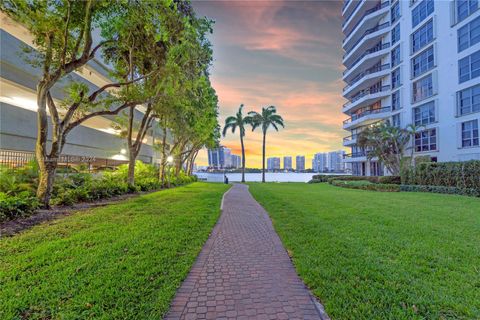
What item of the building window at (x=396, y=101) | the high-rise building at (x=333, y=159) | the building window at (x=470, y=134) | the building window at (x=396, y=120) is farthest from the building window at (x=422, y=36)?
the high-rise building at (x=333, y=159)

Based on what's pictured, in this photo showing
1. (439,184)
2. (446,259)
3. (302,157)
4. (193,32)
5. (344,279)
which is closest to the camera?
(344,279)

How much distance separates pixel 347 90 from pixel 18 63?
41450 mm

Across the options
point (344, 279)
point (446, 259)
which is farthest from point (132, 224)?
point (446, 259)

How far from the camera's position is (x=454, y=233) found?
6.07m

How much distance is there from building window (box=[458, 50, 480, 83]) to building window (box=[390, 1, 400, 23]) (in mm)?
12691

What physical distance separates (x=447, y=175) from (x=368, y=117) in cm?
1928

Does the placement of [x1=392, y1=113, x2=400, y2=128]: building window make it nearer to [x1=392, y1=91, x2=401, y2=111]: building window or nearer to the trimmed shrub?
[x1=392, y1=91, x2=401, y2=111]: building window

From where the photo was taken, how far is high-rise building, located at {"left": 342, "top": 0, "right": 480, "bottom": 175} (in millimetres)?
21375

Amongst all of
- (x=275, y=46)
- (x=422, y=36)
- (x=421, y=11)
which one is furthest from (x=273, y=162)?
(x=275, y=46)

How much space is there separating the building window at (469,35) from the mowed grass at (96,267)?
2901cm

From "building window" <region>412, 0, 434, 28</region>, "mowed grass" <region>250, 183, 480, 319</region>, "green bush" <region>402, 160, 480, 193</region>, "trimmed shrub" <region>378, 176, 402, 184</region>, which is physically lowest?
"mowed grass" <region>250, 183, 480, 319</region>

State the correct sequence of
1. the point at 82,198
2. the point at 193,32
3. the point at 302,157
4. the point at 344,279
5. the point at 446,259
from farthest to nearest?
1. the point at 302,157
2. the point at 82,198
3. the point at 193,32
4. the point at 446,259
5. the point at 344,279

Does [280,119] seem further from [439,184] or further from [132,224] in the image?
[132,224]

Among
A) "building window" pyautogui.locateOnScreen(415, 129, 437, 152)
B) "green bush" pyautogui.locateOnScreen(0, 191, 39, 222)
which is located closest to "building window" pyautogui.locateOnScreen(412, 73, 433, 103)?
"building window" pyautogui.locateOnScreen(415, 129, 437, 152)
